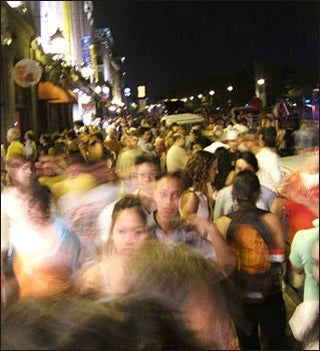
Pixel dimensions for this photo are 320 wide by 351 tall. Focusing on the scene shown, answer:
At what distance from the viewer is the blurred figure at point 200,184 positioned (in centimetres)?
406

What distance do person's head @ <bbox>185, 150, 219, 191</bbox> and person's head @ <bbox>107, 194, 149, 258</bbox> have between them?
1788 mm

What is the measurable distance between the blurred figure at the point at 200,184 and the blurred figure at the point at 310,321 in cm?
139

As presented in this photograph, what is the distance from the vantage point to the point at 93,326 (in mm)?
1830

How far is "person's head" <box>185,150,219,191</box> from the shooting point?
15.4 ft

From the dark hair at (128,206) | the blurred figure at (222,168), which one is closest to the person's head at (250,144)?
the blurred figure at (222,168)

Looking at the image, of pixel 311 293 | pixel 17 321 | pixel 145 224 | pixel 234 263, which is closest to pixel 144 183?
pixel 234 263

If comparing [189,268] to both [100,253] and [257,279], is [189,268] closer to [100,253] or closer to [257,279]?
[100,253]

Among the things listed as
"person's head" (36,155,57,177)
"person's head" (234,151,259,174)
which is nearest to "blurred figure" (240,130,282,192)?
"person's head" (234,151,259,174)

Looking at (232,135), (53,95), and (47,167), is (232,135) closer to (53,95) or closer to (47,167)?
(47,167)

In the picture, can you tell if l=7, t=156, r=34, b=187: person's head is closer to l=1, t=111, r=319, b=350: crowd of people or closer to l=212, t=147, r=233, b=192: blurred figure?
l=1, t=111, r=319, b=350: crowd of people

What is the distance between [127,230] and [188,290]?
2.31ft

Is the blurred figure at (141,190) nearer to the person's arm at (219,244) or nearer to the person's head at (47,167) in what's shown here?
the person's arm at (219,244)

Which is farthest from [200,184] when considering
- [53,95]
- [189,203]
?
[53,95]

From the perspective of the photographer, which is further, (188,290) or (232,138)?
(232,138)
